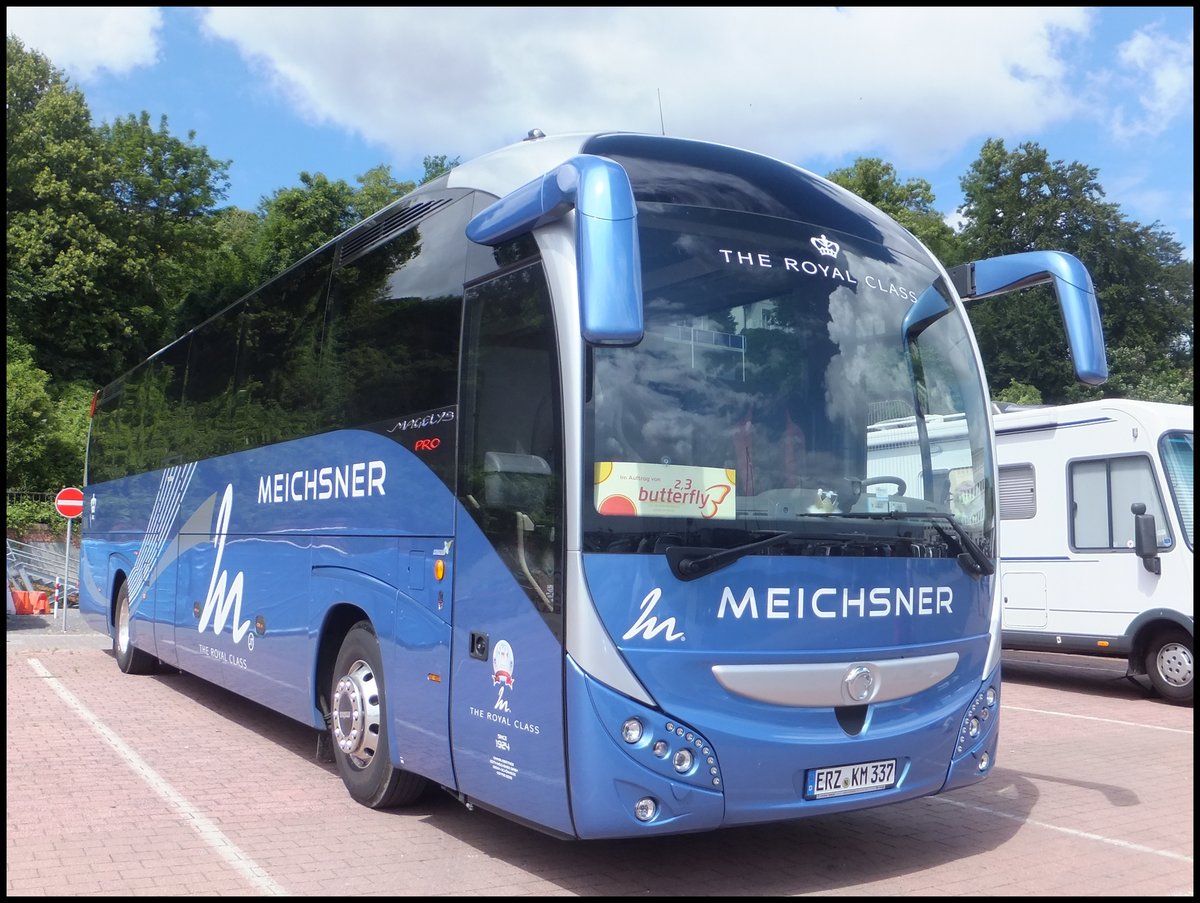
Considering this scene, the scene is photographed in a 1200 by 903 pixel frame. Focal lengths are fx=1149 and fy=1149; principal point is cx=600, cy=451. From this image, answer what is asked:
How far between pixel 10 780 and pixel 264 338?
3844 mm

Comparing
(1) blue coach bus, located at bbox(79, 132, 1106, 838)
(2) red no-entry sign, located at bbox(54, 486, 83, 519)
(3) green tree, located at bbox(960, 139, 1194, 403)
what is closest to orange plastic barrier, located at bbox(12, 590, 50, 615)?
(2) red no-entry sign, located at bbox(54, 486, 83, 519)

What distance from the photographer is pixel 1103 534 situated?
13.1 metres

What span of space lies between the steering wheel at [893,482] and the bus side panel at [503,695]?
69.1 inches

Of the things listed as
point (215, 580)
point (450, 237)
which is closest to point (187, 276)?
point (215, 580)

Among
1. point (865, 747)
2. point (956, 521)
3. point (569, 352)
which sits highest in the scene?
point (569, 352)

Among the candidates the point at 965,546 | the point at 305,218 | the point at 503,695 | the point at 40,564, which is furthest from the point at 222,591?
the point at 305,218

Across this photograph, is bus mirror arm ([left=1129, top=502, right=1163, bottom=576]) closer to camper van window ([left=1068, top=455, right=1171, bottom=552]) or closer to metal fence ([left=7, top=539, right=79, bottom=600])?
camper van window ([left=1068, top=455, right=1171, bottom=552])

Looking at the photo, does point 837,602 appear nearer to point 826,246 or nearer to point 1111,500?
point 826,246

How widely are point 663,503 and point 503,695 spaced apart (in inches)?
48.1

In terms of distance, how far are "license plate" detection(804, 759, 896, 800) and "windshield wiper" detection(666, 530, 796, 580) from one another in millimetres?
1082

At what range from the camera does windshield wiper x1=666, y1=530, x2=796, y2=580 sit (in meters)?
5.05

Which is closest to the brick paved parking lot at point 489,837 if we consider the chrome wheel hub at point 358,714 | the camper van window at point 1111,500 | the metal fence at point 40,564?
the chrome wheel hub at point 358,714

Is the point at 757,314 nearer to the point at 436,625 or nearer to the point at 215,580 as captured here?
the point at 436,625

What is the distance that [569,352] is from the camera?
5.17 m
